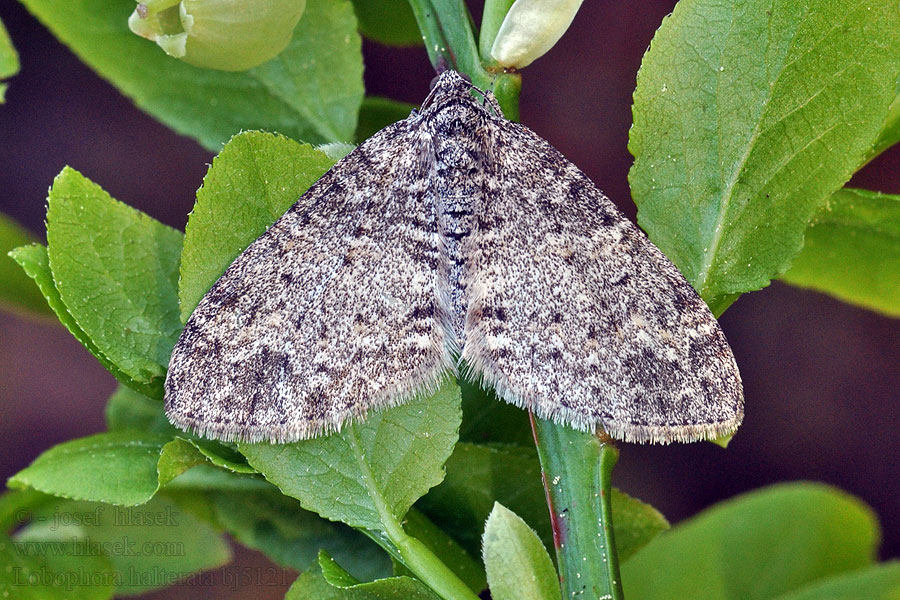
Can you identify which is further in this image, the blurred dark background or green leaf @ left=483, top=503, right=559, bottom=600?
the blurred dark background

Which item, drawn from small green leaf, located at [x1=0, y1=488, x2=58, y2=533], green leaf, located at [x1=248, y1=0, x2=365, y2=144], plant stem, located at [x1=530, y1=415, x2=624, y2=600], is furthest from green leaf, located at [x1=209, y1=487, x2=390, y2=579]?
green leaf, located at [x1=248, y1=0, x2=365, y2=144]

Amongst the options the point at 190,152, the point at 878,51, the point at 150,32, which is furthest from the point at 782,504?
the point at 190,152

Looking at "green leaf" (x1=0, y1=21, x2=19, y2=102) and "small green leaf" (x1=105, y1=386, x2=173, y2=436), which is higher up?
"green leaf" (x1=0, y1=21, x2=19, y2=102)

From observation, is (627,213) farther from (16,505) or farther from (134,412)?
(16,505)

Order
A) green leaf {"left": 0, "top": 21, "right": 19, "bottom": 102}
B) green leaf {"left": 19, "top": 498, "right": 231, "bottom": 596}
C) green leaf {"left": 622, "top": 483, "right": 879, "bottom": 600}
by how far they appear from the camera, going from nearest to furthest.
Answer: green leaf {"left": 0, "top": 21, "right": 19, "bottom": 102}, green leaf {"left": 19, "top": 498, "right": 231, "bottom": 596}, green leaf {"left": 622, "top": 483, "right": 879, "bottom": 600}

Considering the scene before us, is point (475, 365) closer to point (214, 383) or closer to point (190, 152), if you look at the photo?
point (214, 383)

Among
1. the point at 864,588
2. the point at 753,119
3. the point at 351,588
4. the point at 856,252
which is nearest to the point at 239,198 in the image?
the point at 351,588

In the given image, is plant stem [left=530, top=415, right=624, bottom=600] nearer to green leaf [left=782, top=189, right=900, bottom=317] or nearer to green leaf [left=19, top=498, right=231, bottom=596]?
green leaf [left=782, top=189, right=900, bottom=317]
